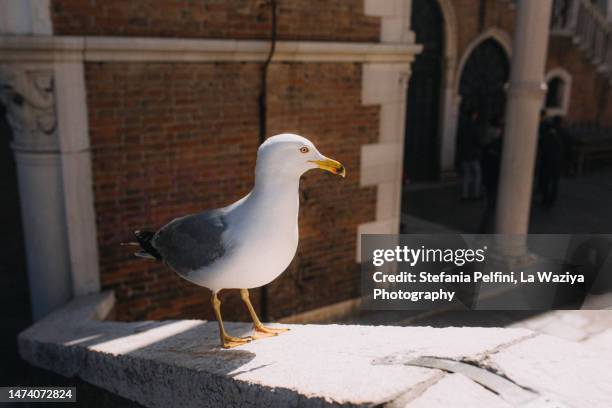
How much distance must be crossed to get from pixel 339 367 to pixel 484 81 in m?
12.7

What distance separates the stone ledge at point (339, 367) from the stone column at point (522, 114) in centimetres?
485

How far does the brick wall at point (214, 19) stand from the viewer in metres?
4.39

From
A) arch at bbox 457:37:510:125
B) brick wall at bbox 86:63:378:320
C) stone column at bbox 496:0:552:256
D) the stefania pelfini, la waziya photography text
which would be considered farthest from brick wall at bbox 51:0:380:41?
arch at bbox 457:37:510:125

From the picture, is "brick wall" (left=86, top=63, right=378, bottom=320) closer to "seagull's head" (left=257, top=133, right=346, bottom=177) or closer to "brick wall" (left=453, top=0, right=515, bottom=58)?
"seagull's head" (left=257, top=133, right=346, bottom=177)

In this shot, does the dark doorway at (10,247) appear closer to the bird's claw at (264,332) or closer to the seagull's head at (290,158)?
the bird's claw at (264,332)

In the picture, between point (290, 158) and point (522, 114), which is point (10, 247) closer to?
point (290, 158)

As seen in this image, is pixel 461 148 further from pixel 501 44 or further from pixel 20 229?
pixel 20 229

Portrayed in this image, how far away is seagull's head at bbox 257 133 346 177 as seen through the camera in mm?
2318

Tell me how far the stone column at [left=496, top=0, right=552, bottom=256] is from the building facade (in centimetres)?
164

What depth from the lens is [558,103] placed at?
15.5 meters

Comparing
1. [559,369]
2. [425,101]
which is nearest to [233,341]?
[559,369]

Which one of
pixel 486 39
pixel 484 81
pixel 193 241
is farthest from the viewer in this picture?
pixel 484 81

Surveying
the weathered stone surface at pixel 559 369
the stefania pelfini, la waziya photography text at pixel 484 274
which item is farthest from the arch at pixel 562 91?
the weathered stone surface at pixel 559 369

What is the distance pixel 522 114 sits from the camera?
22.9 feet
